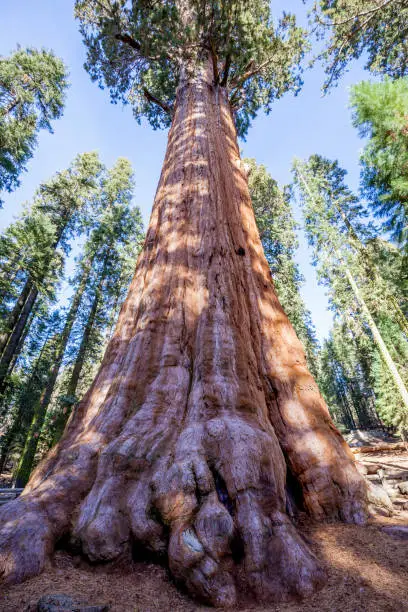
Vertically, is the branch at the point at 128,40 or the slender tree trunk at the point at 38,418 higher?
the branch at the point at 128,40

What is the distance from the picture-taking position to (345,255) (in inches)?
634

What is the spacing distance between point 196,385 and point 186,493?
39.1 inches

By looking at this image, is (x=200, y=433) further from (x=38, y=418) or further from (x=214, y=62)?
(x=38, y=418)

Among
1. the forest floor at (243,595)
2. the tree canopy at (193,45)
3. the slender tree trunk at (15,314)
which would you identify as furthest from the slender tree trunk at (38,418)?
the forest floor at (243,595)

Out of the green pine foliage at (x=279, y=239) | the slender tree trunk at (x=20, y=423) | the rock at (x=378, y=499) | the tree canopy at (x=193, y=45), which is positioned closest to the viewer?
the rock at (x=378, y=499)

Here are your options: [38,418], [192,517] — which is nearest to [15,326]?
[38,418]

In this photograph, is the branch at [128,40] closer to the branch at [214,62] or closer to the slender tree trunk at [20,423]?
the branch at [214,62]

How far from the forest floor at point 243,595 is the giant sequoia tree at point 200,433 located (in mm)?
96

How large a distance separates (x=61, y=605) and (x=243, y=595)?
3.29 ft

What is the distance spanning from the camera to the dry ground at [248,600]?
1.63 meters

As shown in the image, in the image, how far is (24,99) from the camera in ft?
44.0

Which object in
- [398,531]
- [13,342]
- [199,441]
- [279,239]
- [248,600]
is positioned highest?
[279,239]

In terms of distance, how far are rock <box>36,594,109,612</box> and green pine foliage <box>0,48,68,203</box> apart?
50.6ft

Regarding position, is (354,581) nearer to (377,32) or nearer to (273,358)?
(273,358)
